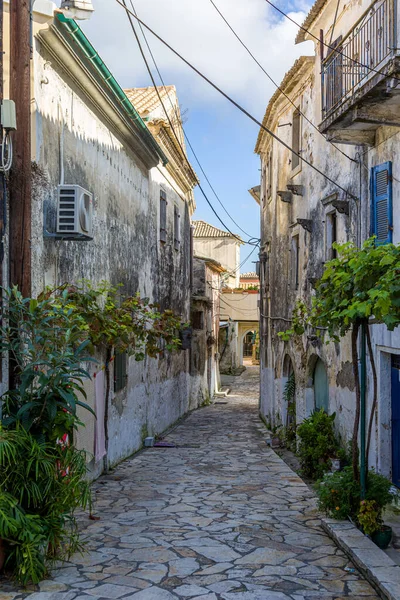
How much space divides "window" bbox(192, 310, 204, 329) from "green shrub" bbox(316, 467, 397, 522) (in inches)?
837

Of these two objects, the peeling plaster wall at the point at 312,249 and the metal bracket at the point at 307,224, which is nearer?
the peeling plaster wall at the point at 312,249

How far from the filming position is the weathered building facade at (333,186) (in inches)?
360

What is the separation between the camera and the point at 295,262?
16.4m

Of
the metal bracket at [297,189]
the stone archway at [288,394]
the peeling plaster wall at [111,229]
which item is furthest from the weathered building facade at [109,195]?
the stone archway at [288,394]

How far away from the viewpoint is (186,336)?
69.8ft

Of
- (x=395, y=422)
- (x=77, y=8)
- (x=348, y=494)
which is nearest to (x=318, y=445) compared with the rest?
(x=395, y=422)

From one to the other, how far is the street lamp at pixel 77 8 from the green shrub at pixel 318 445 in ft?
26.4

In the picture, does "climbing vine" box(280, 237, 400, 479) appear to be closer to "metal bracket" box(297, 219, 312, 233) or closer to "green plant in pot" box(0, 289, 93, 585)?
"green plant in pot" box(0, 289, 93, 585)

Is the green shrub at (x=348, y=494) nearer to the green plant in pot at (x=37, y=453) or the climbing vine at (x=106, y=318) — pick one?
the green plant in pot at (x=37, y=453)

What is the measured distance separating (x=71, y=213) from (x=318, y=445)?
20.4 feet

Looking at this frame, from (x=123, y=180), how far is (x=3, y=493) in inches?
352

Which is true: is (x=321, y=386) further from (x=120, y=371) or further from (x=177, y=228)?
(x=177, y=228)

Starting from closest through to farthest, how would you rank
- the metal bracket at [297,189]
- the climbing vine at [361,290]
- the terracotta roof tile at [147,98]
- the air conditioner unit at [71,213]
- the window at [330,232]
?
the climbing vine at [361,290] → the air conditioner unit at [71,213] → the window at [330,232] → the metal bracket at [297,189] → the terracotta roof tile at [147,98]

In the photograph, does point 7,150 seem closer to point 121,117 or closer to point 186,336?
point 121,117
